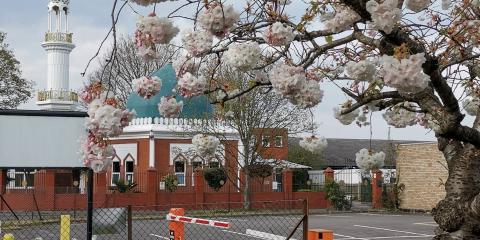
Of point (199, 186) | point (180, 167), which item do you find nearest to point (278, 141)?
point (199, 186)

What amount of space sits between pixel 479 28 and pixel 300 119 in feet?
87.3

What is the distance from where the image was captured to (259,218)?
27.1 m

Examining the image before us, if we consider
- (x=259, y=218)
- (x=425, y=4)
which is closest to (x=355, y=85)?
(x=425, y=4)

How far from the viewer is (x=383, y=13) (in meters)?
4.36

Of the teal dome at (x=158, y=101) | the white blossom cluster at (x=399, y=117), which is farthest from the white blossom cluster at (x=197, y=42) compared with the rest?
the teal dome at (x=158, y=101)

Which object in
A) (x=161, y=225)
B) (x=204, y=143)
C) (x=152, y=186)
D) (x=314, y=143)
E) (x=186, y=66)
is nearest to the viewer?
(x=186, y=66)

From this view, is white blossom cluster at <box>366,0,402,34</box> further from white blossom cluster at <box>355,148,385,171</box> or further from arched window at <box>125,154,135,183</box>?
arched window at <box>125,154,135,183</box>

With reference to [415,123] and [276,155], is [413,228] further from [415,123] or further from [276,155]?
[415,123]

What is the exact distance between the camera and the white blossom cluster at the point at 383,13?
4352 millimetres

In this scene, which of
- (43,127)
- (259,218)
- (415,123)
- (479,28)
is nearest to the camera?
(479,28)

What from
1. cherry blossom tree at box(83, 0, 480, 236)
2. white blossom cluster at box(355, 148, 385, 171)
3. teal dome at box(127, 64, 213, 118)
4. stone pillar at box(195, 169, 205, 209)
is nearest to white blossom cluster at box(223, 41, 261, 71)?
cherry blossom tree at box(83, 0, 480, 236)

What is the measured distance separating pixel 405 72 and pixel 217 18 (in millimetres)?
1341

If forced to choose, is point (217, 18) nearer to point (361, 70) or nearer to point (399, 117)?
point (361, 70)

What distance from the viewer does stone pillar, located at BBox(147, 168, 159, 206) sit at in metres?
33.1
